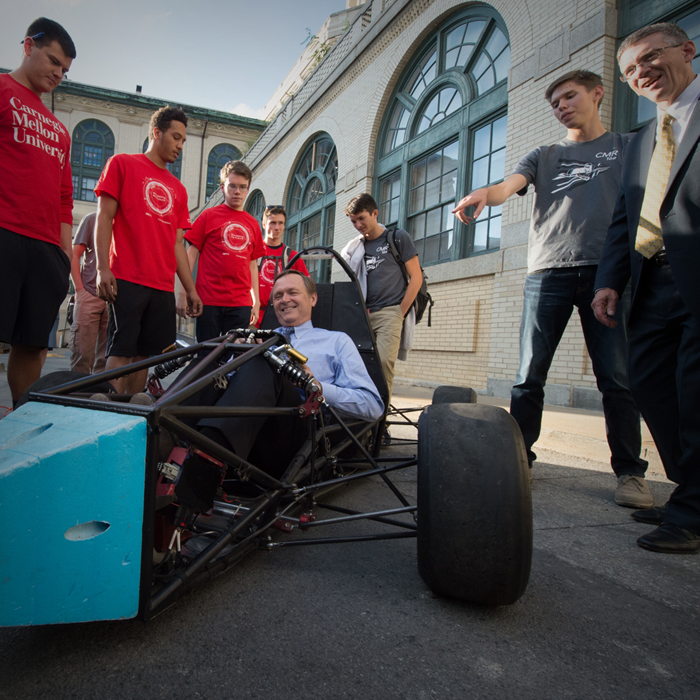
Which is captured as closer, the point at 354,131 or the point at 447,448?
the point at 447,448

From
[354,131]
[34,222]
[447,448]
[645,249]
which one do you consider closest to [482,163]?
[354,131]

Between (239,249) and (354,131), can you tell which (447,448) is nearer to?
(239,249)

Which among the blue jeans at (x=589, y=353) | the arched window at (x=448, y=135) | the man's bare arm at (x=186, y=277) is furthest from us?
the arched window at (x=448, y=135)

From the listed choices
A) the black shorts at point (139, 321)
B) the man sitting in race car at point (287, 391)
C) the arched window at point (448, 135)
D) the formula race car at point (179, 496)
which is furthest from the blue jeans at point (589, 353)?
the arched window at point (448, 135)

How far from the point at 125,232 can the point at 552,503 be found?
9.06ft

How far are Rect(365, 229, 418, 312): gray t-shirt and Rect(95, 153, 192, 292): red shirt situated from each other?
4.70ft

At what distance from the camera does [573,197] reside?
8.73ft

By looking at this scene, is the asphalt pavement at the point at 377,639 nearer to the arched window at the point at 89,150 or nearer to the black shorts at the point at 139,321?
Result: the black shorts at the point at 139,321

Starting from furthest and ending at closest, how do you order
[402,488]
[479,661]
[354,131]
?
[354,131] < [402,488] < [479,661]

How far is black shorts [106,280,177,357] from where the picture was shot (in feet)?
8.98

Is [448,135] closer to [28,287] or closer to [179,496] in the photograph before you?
[28,287]

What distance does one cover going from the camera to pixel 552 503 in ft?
8.03

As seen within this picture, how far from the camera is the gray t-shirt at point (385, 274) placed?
3.68 metres

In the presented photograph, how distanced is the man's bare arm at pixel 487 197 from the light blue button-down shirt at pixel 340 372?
2.61 feet
